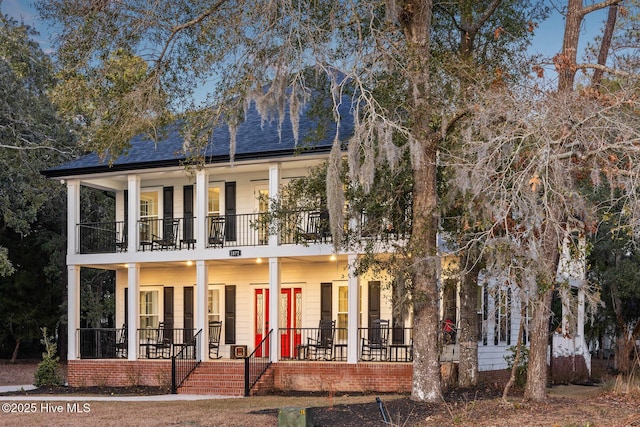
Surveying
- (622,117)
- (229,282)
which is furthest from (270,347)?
(622,117)

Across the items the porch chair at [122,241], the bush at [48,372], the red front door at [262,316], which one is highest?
the porch chair at [122,241]

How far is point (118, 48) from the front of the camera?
1622 cm

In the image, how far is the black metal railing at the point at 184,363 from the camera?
2089cm

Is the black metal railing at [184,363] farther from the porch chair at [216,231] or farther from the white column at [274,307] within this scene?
the porch chair at [216,231]

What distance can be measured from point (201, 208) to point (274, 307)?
313cm

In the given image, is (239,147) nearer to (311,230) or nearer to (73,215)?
(311,230)

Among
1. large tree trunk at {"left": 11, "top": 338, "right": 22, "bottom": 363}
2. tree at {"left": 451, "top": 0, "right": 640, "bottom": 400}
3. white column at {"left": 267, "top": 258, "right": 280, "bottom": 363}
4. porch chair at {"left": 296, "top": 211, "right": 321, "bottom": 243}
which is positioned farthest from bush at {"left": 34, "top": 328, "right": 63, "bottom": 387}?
tree at {"left": 451, "top": 0, "right": 640, "bottom": 400}

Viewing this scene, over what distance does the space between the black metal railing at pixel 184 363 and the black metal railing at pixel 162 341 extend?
56cm

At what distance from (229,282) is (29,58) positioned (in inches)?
350

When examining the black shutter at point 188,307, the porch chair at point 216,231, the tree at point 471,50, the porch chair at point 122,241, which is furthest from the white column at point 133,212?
the tree at point 471,50

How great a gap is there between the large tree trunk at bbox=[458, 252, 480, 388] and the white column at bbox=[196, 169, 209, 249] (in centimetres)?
672

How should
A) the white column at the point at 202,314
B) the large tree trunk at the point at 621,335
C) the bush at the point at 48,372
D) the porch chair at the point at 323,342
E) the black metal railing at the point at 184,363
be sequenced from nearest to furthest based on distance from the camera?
1. the black metal railing at the point at 184,363
2. the porch chair at the point at 323,342
3. the white column at the point at 202,314
4. the bush at the point at 48,372
5. the large tree trunk at the point at 621,335

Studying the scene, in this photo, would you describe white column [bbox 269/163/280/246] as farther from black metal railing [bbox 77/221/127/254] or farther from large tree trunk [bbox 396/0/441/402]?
large tree trunk [bbox 396/0/441/402]

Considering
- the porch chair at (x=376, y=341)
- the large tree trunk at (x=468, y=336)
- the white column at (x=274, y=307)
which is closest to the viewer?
the large tree trunk at (x=468, y=336)
